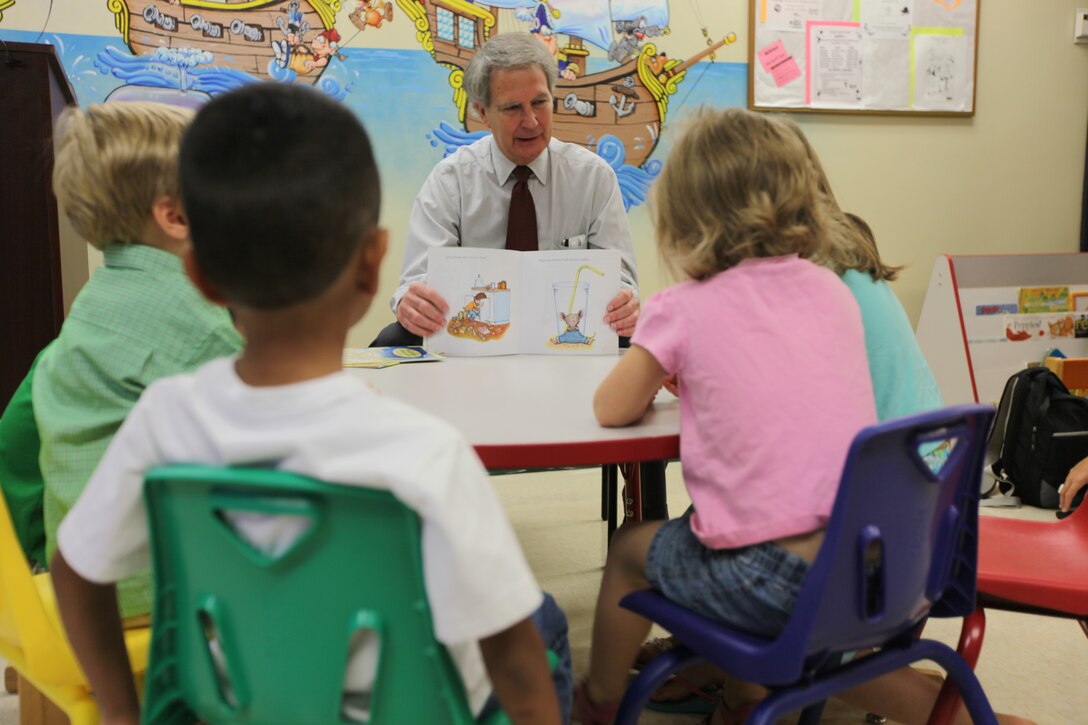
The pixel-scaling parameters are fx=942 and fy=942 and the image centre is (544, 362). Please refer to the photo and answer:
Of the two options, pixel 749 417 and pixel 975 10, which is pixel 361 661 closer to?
pixel 749 417

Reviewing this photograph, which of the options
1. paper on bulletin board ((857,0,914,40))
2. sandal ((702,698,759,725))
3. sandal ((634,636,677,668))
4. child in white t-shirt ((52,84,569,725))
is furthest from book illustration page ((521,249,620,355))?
paper on bulletin board ((857,0,914,40))

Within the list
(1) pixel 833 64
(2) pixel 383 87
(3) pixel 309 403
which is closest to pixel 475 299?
(3) pixel 309 403

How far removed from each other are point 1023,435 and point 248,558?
324 cm

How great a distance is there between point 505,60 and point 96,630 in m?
2.02

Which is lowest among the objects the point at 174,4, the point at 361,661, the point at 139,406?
the point at 361,661

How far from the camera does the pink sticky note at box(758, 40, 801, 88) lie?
3.93m

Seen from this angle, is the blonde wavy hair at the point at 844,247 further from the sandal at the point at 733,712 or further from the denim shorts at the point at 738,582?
the sandal at the point at 733,712

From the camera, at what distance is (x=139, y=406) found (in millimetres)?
794

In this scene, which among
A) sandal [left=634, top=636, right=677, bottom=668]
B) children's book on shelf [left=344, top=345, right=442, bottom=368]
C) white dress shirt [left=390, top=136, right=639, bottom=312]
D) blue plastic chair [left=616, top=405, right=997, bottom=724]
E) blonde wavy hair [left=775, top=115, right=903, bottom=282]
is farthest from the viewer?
white dress shirt [left=390, top=136, right=639, bottom=312]

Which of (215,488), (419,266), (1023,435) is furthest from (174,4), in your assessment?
(1023,435)

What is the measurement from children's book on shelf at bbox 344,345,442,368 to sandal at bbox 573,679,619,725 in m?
0.73

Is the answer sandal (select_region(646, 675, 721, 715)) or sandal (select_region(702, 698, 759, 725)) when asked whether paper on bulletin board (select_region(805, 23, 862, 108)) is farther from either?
sandal (select_region(702, 698, 759, 725))

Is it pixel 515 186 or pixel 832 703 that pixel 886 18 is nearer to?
pixel 515 186

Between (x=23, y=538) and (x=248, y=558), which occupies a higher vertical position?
(x=248, y=558)
